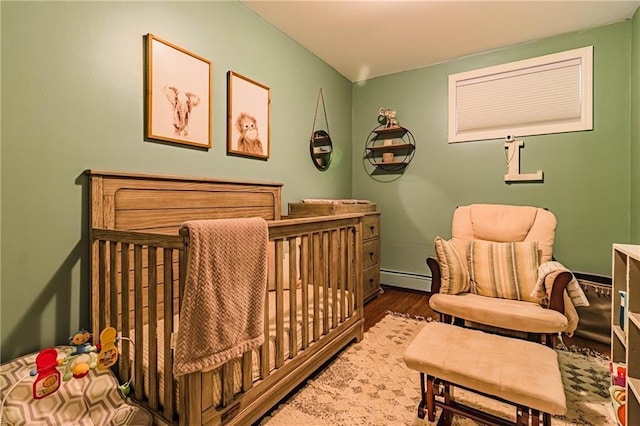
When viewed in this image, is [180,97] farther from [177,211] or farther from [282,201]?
[282,201]

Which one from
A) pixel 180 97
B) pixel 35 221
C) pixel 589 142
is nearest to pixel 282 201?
pixel 180 97

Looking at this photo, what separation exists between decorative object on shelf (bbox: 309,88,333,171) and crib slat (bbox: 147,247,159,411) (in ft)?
7.13

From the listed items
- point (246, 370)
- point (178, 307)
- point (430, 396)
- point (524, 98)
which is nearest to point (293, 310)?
point (246, 370)

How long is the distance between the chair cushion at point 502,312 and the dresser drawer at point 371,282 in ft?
3.22

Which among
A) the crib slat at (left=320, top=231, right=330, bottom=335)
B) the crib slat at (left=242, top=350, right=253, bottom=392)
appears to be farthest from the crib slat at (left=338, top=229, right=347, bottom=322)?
the crib slat at (left=242, top=350, right=253, bottom=392)

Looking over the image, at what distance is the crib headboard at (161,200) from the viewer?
1487 mm

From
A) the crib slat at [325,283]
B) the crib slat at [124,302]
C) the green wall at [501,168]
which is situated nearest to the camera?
the crib slat at [124,302]

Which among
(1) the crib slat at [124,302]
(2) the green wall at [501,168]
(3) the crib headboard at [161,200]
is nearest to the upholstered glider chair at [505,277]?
(2) the green wall at [501,168]

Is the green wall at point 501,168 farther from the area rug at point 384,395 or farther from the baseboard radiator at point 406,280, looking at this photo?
the area rug at point 384,395

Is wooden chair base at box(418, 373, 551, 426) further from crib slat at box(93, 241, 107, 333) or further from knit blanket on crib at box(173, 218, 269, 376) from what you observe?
crib slat at box(93, 241, 107, 333)

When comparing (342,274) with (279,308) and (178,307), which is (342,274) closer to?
(279,308)

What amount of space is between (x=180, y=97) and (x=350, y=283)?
1639mm

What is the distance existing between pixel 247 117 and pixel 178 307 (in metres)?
1.44

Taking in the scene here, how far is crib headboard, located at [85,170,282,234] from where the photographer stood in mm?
1487
